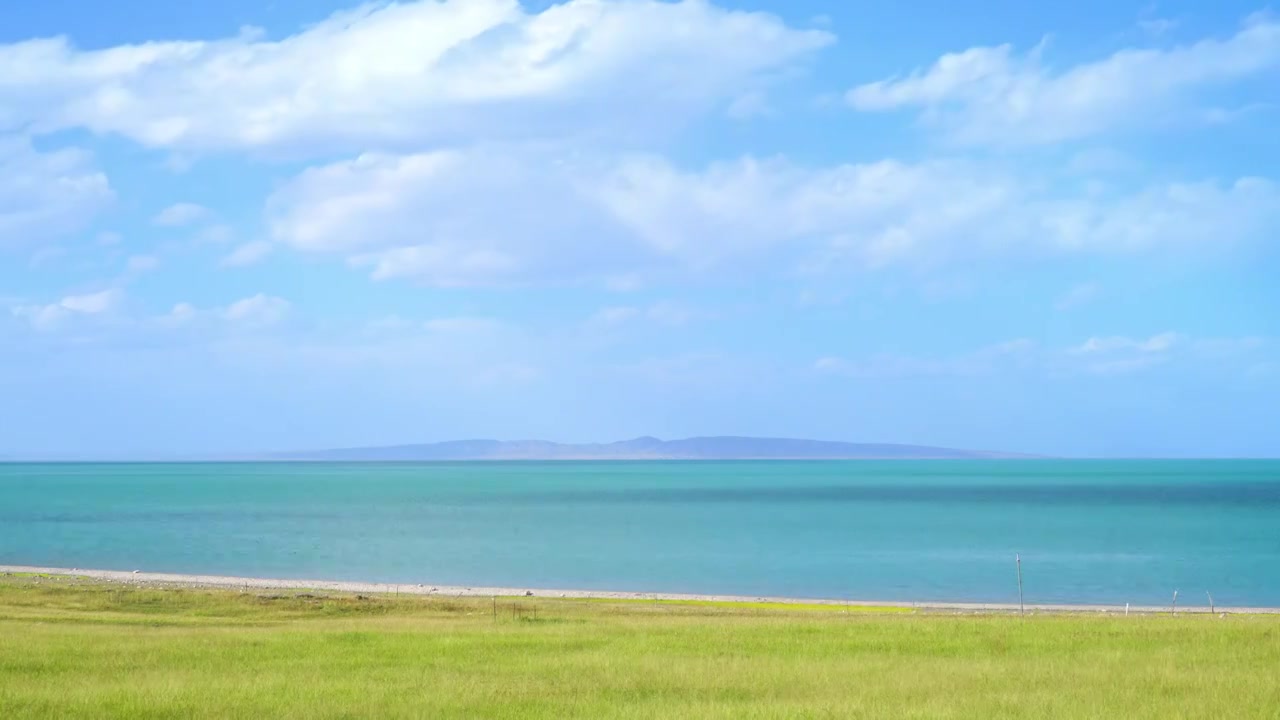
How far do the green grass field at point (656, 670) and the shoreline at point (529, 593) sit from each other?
20.6m

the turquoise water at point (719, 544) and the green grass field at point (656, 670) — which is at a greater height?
the green grass field at point (656, 670)

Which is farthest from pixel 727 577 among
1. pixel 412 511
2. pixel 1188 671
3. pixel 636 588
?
pixel 412 511

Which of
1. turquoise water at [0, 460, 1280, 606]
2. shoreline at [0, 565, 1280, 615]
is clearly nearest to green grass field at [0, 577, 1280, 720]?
shoreline at [0, 565, 1280, 615]

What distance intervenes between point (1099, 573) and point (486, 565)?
3416cm

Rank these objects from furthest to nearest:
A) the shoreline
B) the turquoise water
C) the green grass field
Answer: the turquoise water, the shoreline, the green grass field

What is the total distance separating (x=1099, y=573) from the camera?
2562 inches

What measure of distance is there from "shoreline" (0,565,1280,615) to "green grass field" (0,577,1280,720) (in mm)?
20603

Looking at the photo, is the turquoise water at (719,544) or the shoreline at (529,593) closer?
the shoreline at (529,593)

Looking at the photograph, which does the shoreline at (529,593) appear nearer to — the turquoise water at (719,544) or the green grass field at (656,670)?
the turquoise water at (719,544)

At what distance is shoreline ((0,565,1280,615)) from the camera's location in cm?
4731

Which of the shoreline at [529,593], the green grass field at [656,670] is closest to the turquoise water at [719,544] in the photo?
the shoreline at [529,593]

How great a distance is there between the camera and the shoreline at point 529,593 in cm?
4731

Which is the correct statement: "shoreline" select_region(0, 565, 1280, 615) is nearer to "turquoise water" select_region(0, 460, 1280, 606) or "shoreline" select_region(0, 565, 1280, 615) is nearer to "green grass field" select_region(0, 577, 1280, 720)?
"turquoise water" select_region(0, 460, 1280, 606)

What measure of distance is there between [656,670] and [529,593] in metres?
36.3
